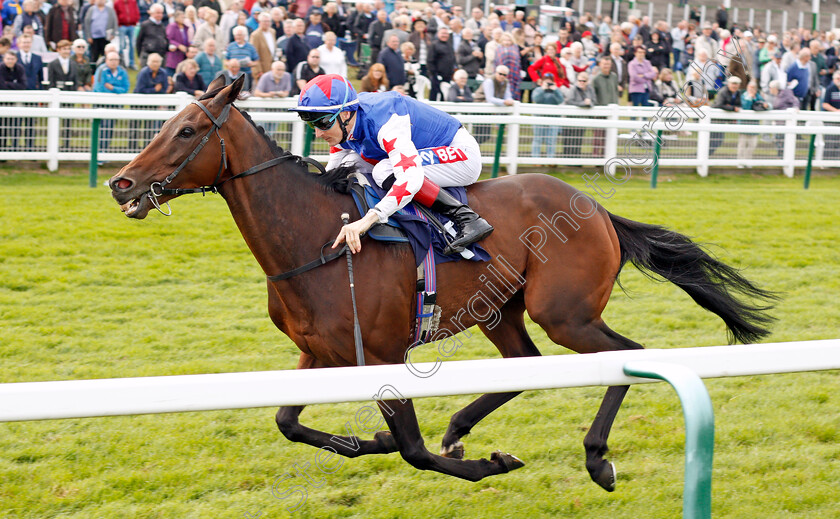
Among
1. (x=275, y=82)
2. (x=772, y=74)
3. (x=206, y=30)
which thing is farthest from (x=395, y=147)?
(x=772, y=74)

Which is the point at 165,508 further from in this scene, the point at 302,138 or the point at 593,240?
the point at 302,138

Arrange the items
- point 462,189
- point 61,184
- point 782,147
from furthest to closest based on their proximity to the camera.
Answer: point 782,147 → point 61,184 → point 462,189

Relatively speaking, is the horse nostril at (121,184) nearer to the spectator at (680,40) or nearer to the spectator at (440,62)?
the spectator at (440,62)

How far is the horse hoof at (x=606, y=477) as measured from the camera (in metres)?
3.43

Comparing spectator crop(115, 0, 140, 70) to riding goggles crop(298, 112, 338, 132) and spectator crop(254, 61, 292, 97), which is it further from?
riding goggles crop(298, 112, 338, 132)

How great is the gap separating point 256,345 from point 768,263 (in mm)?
4641

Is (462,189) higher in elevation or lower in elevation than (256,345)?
higher

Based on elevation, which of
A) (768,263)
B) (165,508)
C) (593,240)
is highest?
(593,240)

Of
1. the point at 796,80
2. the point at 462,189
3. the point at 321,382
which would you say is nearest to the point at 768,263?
the point at 462,189

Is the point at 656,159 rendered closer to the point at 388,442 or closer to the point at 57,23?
the point at 388,442

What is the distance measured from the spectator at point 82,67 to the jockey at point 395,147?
7.64 m

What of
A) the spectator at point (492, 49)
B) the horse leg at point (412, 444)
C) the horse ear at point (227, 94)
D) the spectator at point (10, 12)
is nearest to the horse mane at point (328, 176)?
the horse ear at point (227, 94)

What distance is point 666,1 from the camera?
94.7ft

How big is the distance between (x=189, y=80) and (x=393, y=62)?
2564 mm
